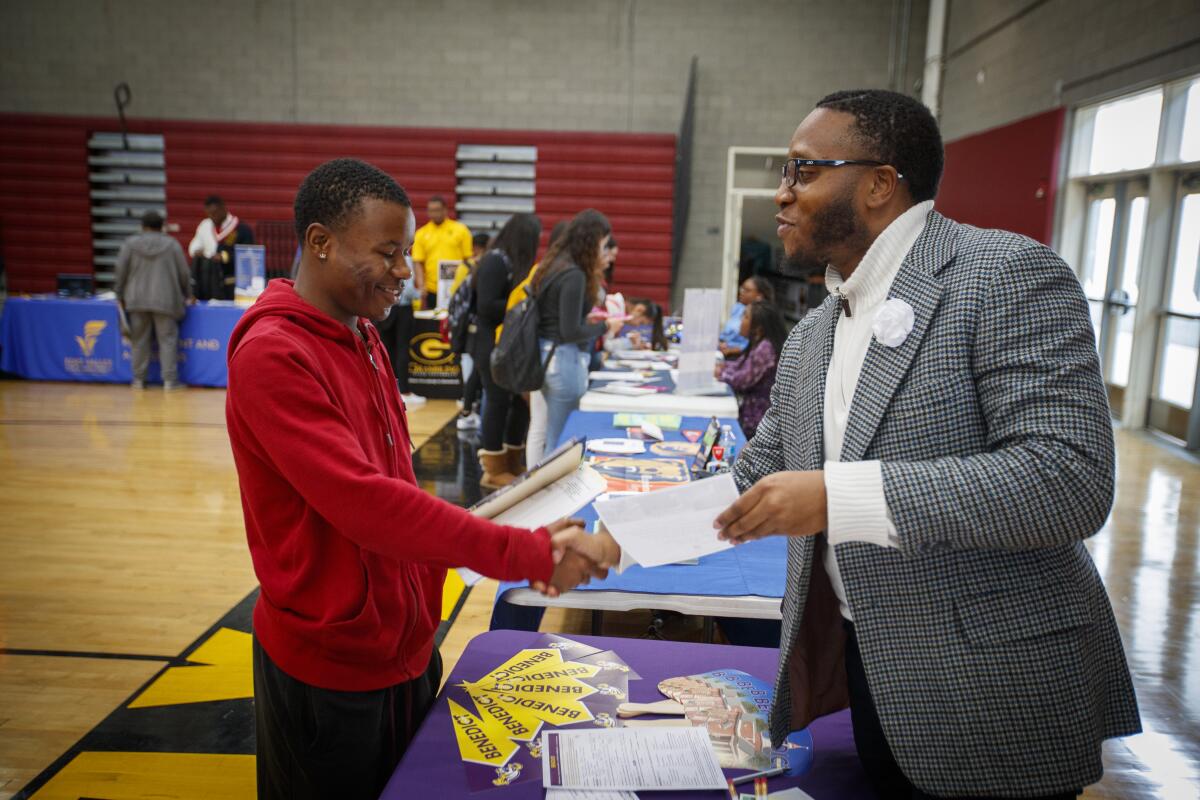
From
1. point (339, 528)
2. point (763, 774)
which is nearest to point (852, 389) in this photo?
point (763, 774)

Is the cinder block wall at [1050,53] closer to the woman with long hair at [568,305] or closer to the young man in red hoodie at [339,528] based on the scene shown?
the woman with long hair at [568,305]

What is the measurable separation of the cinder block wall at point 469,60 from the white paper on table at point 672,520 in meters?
10.8

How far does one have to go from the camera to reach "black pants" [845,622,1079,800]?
4.53ft

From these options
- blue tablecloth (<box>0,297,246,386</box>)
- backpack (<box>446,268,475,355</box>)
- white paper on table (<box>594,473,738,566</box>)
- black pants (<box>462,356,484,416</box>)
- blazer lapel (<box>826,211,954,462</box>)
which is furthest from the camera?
blue tablecloth (<box>0,297,246,386</box>)

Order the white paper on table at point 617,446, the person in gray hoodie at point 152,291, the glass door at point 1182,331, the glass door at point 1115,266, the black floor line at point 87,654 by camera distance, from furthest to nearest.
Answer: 1. the person in gray hoodie at point 152,291
2. the glass door at point 1115,266
3. the glass door at point 1182,331
4. the white paper on table at point 617,446
5. the black floor line at point 87,654

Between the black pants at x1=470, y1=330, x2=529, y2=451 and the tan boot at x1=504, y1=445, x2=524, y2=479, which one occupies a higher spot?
the black pants at x1=470, y1=330, x2=529, y2=451

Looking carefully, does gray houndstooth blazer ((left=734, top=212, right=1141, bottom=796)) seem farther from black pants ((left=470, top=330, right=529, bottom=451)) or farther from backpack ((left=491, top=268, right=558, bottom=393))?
black pants ((left=470, top=330, right=529, bottom=451))

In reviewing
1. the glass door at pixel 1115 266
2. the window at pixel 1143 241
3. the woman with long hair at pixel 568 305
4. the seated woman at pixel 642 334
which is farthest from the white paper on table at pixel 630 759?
the glass door at pixel 1115 266

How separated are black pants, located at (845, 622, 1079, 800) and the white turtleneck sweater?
0.24 feet

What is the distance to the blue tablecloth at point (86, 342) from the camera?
8820 millimetres

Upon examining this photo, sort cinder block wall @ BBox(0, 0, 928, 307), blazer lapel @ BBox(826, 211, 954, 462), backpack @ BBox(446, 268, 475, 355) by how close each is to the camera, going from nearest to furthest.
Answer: blazer lapel @ BBox(826, 211, 954, 462) < backpack @ BBox(446, 268, 475, 355) < cinder block wall @ BBox(0, 0, 928, 307)

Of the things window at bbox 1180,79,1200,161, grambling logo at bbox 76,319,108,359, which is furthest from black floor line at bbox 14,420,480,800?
window at bbox 1180,79,1200,161

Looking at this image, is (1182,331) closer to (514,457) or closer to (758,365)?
(758,365)

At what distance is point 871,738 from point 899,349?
2.15ft
